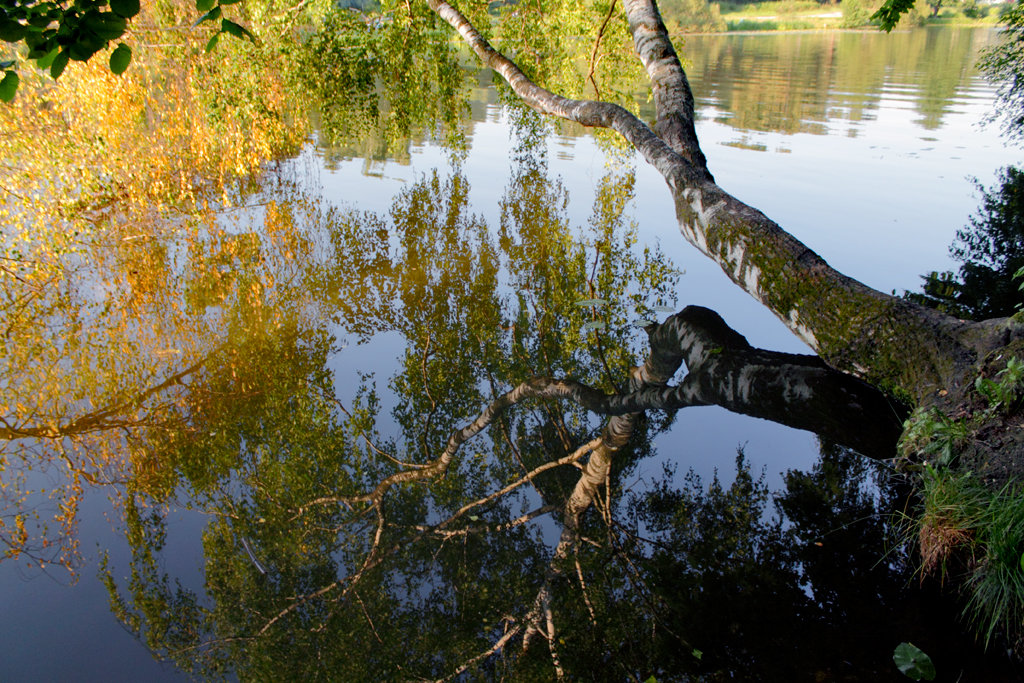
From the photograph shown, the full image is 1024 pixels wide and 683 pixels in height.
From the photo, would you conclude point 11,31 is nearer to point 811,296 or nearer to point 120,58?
point 120,58

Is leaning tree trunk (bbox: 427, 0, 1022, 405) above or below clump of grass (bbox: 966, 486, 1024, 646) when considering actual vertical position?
above

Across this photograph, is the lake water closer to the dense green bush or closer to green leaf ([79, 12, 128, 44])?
the dense green bush

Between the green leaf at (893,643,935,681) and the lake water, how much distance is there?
1014mm

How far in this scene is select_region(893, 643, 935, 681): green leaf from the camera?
242 cm

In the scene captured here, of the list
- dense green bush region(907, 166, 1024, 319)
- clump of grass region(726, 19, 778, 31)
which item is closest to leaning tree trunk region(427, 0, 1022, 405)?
dense green bush region(907, 166, 1024, 319)

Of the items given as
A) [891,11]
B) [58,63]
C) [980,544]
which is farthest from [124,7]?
[891,11]

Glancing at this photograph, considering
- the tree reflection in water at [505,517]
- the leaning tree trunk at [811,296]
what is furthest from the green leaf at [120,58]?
the leaning tree trunk at [811,296]

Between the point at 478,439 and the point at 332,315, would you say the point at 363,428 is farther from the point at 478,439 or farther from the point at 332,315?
the point at 332,315

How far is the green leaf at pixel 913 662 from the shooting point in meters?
2.42

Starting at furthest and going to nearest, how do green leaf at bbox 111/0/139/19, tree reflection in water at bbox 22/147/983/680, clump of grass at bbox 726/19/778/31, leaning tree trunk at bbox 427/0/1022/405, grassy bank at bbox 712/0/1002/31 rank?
clump of grass at bbox 726/19/778/31 < grassy bank at bbox 712/0/1002/31 < leaning tree trunk at bbox 427/0/1022/405 < tree reflection in water at bbox 22/147/983/680 < green leaf at bbox 111/0/139/19

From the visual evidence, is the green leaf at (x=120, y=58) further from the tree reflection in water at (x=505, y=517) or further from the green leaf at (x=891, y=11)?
the green leaf at (x=891, y=11)

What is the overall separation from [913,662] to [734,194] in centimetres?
635

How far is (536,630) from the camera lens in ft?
8.90

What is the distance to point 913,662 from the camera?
247 cm
